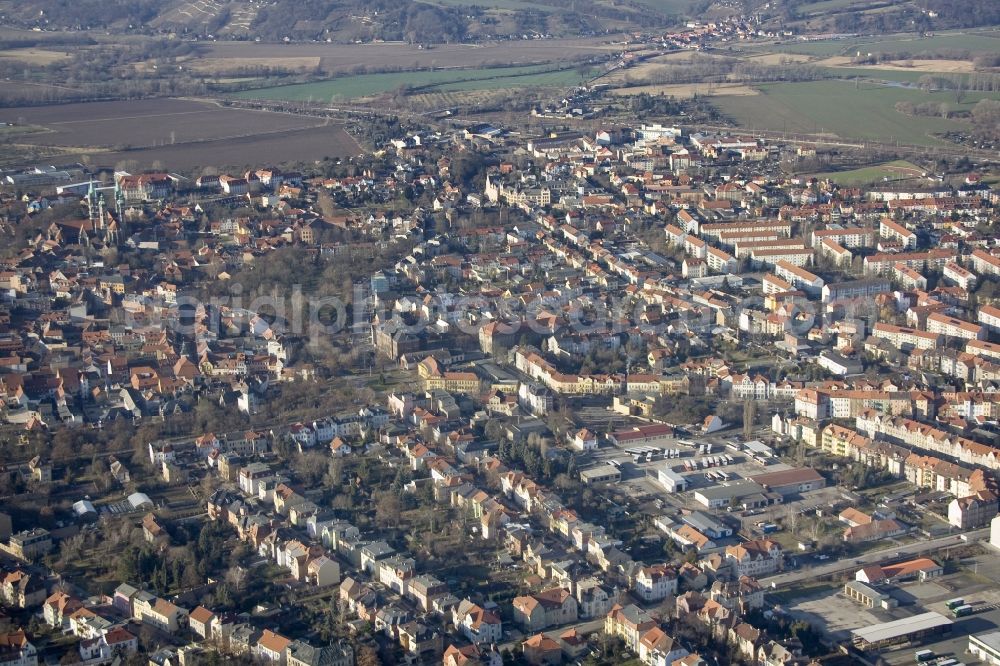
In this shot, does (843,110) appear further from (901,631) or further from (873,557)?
(901,631)

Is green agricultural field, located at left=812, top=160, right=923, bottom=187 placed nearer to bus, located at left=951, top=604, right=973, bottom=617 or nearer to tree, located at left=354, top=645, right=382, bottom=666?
bus, located at left=951, top=604, right=973, bottom=617

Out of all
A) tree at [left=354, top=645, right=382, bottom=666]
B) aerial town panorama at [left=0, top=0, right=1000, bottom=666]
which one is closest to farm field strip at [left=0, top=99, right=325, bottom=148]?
aerial town panorama at [left=0, top=0, right=1000, bottom=666]

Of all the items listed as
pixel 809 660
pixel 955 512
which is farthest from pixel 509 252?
pixel 809 660

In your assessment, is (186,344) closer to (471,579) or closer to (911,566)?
(471,579)

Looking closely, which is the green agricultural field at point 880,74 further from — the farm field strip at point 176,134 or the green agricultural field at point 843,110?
the farm field strip at point 176,134

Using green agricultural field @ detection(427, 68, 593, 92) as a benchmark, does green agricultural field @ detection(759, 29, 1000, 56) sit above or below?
above

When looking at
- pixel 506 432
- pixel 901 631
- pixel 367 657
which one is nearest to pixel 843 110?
pixel 506 432

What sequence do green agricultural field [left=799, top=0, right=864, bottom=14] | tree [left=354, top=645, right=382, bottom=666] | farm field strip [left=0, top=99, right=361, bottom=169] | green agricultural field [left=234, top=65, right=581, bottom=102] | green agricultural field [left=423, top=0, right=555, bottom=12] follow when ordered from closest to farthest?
tree [left=354, top=645, right=382, bottom=666] → farm field strip [left=0, top=99, right=361, bottom=169] → green agricultural field [left=234, top=65, right=581, bottom=102] → green agricultural field [left=799, top=0, right=864, bottom=14] → green agricultural field [left=423, top=0, right=555, bottom=12]
